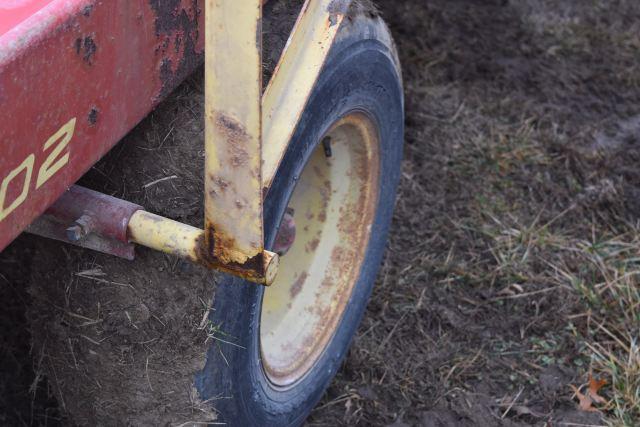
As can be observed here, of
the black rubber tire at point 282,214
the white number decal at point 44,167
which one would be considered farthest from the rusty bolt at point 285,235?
the white number decal at point 44,167

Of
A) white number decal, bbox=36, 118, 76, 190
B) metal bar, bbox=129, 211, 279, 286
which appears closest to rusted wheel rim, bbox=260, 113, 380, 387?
metal bar, bbox=129, 211, 279, 286

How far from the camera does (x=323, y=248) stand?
90.4 inches

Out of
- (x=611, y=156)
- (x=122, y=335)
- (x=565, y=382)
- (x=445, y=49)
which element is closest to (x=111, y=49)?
(x=122, y=335)

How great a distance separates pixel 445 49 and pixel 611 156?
102 cm

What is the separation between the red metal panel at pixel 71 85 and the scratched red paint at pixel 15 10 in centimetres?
2

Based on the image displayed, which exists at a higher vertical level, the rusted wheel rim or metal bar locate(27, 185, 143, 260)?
metal bar locate(27, 185, 143, 260)

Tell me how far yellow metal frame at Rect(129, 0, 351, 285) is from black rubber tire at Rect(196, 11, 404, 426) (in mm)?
171

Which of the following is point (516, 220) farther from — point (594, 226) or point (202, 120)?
point (202, 120)

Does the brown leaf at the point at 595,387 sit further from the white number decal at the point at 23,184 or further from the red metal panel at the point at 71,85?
the white number decal at the point at 23,184

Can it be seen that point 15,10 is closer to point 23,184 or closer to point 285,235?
point 23,184

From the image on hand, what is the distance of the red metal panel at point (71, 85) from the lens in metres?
1.11

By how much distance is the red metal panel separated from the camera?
3.64 feet

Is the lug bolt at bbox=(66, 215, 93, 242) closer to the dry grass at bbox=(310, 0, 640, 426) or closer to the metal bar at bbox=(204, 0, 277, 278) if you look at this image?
the metal bar at bbox=(204, 0, 277, 278)

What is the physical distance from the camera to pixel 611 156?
11.2 ft
